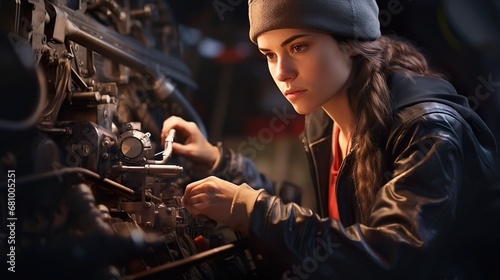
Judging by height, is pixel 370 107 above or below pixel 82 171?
below

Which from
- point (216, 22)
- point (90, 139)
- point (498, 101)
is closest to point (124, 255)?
point (90, 139)

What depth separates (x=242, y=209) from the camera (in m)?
1.28

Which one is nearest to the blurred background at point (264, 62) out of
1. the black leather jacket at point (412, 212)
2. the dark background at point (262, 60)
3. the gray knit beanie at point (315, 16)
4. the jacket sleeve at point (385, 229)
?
the dark background at point (262, 60)

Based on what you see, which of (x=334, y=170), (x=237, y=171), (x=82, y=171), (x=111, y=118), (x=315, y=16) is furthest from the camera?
(x=237, y=171)

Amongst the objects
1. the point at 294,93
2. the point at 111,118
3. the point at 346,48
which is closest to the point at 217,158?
the point at 111,118

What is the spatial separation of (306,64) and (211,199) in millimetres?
473

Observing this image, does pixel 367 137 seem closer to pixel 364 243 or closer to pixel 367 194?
pixel 367 194

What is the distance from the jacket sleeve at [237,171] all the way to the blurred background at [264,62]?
0.51m

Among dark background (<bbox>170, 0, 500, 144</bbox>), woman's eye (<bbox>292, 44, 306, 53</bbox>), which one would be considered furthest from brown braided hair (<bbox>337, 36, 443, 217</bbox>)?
dark background (<bbox>170, 0, 500, 144</bbox>)

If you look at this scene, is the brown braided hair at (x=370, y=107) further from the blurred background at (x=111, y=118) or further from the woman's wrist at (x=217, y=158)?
the woman's wrist at (x=217, y=158)

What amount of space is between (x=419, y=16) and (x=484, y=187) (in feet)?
4.65

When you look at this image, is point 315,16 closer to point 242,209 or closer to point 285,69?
point 285,69

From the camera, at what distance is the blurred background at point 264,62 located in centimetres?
236

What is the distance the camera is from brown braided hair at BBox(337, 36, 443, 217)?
1457 mm
